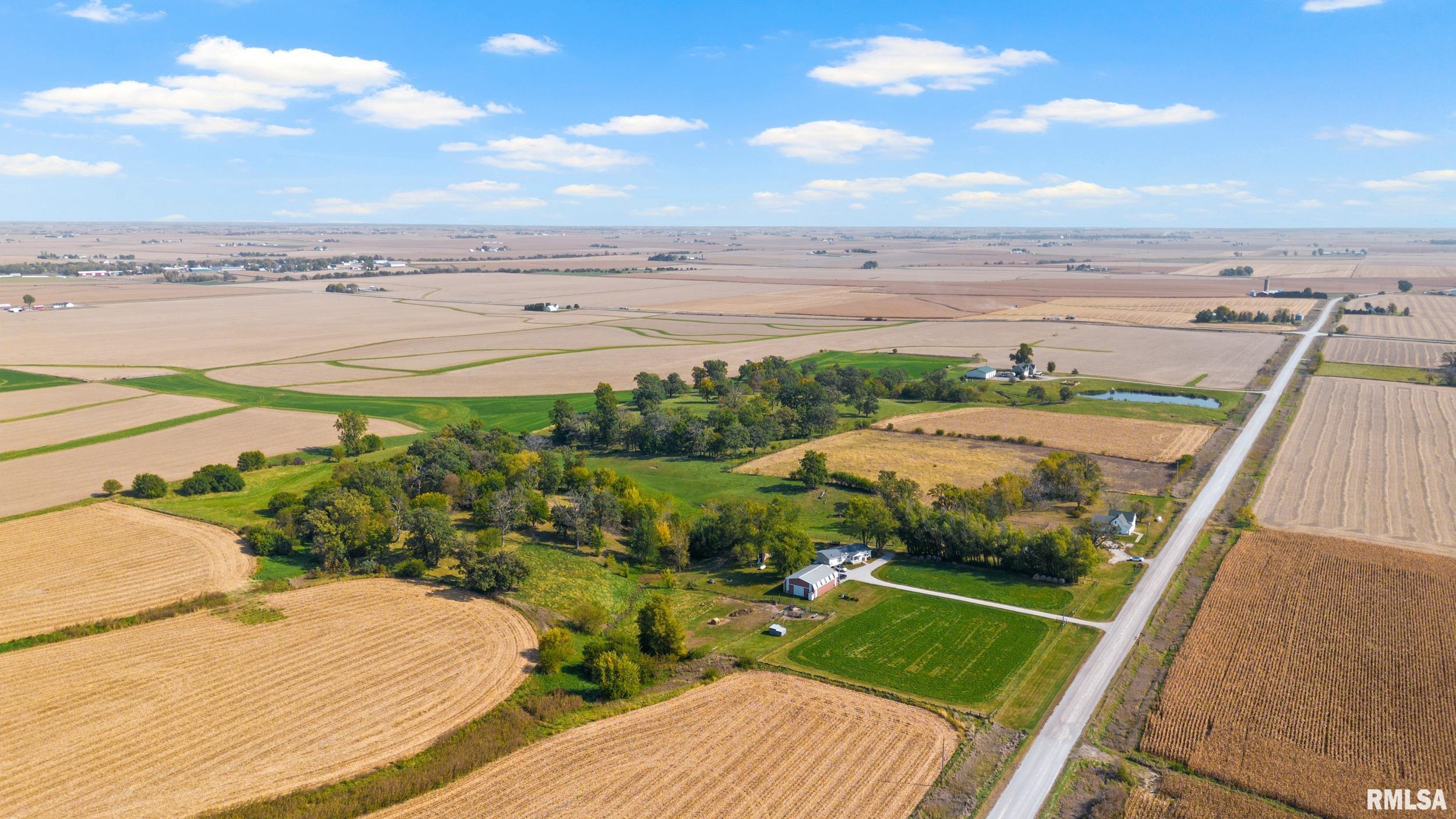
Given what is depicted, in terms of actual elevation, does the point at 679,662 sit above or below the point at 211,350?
below

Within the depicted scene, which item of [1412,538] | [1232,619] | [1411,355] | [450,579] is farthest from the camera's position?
[1411,355]

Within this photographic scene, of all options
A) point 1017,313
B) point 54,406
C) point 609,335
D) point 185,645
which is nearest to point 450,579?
point 185,645

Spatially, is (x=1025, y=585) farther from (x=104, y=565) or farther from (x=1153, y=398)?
(x=1153, y=398)

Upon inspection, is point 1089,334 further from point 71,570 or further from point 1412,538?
point 71,570

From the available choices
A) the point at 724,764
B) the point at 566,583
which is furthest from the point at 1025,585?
the point at 566,583

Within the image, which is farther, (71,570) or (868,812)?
(71,570)

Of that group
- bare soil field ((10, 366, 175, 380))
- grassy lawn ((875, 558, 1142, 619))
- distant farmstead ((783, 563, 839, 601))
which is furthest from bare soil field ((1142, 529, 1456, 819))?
bare soil field ((10, 366, 175, 380))
